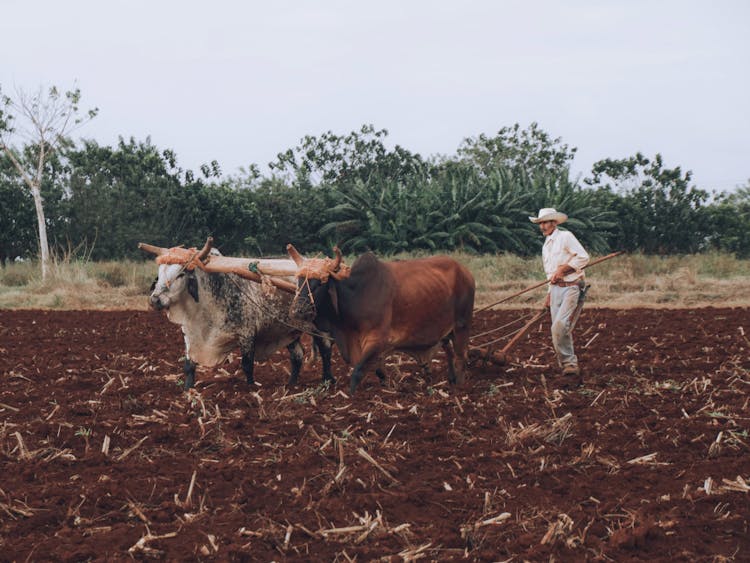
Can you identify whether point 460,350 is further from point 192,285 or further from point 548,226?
point 192,285

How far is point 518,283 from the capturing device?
63.7ft

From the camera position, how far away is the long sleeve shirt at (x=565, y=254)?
8.01 metres

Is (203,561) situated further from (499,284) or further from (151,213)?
(151,213)

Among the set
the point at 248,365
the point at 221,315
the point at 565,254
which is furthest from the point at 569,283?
the point at 221,315

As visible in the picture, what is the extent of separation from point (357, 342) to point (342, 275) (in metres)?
0.60

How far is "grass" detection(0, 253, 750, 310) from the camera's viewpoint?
17.8 meters

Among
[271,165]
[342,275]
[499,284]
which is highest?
[271,165]

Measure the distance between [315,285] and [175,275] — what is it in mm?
1421

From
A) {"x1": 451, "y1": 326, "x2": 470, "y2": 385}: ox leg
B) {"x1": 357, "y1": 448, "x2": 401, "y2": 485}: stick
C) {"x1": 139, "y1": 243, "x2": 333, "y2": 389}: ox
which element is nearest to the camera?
{"x1": 357, "y1": 448, "x2": 401, "y2": 485}: stick

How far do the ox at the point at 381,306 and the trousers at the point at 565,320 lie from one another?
84 centimetres

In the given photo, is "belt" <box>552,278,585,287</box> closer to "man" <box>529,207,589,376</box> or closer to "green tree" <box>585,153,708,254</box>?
"man" <box>529,207,589,376</box>

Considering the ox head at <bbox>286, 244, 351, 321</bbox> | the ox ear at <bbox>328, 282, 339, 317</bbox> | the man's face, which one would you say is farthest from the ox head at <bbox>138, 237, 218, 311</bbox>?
the man's face

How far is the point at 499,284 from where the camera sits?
19188 millimetres

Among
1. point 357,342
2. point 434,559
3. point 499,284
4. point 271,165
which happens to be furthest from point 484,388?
point 271,165
